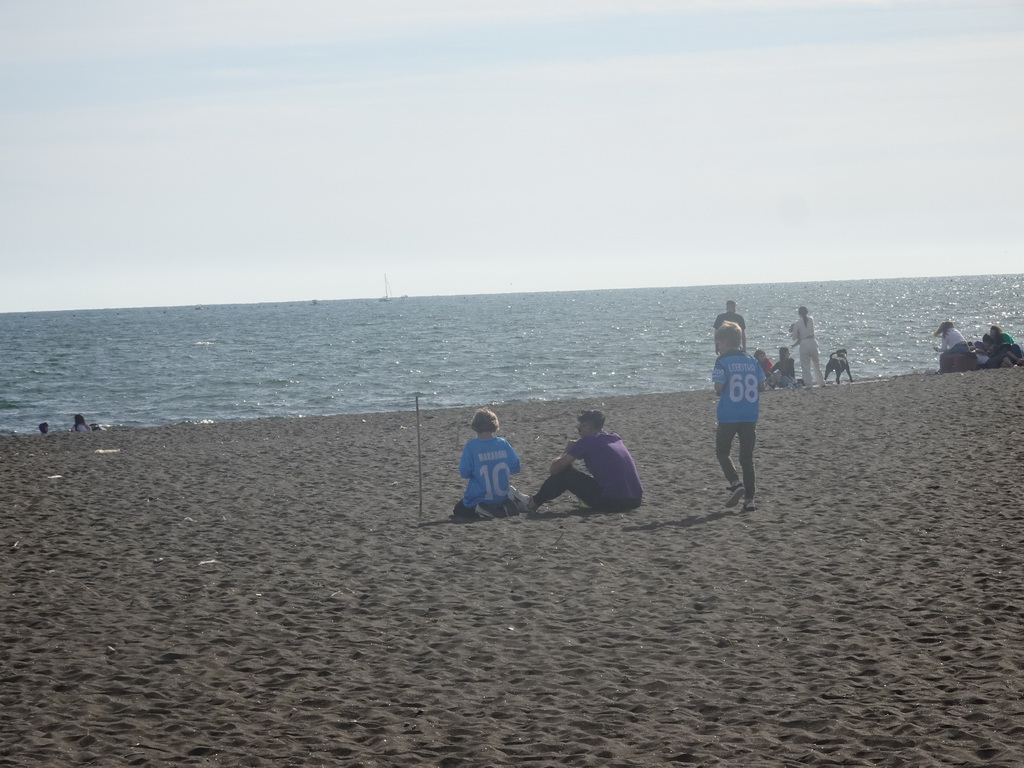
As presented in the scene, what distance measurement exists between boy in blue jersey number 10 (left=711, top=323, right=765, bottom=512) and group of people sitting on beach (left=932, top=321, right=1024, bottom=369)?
17.7 meters

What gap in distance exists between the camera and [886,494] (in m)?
11.1

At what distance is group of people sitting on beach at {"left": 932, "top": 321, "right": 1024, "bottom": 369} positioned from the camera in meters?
27.1

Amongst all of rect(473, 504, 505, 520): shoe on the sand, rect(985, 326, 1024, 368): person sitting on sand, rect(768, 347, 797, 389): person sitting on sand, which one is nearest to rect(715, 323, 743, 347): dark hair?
rect(473, 504, 505, 520): shoe on the sand

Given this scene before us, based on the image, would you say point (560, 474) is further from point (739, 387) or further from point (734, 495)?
point (739, 387)

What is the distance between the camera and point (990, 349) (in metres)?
27.7

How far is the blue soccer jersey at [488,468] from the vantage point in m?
11.1

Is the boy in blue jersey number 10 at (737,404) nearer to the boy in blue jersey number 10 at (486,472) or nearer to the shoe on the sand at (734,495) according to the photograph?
the shoe on the sand at (734,495)

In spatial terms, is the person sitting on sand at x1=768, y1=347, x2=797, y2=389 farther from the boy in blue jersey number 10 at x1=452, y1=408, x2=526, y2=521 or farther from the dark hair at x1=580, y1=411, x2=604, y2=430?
the boy in blue jersey number 10 at x1=452, y1=408, x2=526, y2=521

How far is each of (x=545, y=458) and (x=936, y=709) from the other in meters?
10.9

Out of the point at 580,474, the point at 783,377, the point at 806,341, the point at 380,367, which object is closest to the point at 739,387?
the point at 580,474

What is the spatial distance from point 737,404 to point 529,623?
14.4 feet

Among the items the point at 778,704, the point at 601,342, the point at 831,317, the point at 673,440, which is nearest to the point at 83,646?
the point at 778,704

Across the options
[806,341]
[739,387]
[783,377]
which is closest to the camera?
[739,387]

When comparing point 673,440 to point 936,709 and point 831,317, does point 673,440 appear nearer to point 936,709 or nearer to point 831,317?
point 936,709
